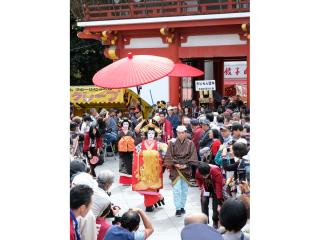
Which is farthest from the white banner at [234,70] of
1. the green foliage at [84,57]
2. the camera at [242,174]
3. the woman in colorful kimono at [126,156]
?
the camera at [242,174]

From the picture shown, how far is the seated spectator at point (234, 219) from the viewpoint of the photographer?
3.20m

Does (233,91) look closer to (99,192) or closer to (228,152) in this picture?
(228,152)

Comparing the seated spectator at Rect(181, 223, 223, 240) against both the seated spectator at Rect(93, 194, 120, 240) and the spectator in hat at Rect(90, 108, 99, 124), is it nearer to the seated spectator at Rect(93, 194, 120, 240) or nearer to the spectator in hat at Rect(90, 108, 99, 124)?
the seated spectator at Rect(93, 194, 120, 240)

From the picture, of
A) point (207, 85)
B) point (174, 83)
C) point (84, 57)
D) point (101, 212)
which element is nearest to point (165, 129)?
point (207, 85)

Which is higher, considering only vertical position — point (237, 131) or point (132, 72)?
point (132, 72)

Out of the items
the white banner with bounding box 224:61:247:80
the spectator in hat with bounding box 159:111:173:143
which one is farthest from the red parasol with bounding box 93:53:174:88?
the white banner with bounding box 224:61:247:80

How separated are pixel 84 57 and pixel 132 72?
18148mm

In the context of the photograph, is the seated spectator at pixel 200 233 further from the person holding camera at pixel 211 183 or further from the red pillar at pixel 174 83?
the red pillar at pixel 174 83

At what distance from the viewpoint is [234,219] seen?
3199mm

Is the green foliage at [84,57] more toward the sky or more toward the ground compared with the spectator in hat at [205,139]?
more toward the sky

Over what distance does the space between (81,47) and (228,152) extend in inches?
768

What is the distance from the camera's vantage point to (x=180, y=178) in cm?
746

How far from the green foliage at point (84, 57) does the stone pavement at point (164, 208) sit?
14808 mm

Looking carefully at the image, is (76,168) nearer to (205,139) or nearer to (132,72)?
(132,72)
